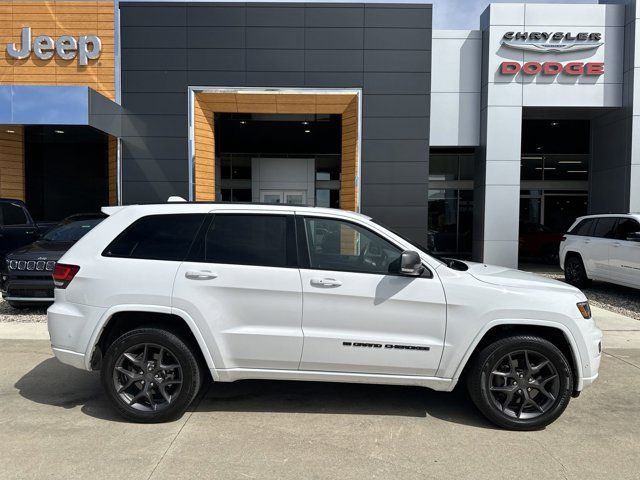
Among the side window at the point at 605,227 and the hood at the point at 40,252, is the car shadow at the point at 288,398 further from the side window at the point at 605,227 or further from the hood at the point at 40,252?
the side window at the point at 605,227

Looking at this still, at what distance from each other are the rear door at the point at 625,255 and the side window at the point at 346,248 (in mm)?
7404

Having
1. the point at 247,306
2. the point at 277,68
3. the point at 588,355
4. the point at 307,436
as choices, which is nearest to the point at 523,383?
the point at 588,355

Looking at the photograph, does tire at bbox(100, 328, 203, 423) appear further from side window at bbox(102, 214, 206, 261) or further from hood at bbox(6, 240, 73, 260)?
hood at bbox(6, 240, 73, 260)

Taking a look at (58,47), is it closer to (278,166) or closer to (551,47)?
(278,166)

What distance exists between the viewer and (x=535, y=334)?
3.90m

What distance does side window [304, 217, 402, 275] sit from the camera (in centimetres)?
392

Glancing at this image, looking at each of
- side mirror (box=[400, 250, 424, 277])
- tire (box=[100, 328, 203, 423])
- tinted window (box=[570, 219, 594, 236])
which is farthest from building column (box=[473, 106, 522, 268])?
tire (box=[100, 328, 203, 423])

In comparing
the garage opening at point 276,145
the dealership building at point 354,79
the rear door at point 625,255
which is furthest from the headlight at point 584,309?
the garage opening at point 276,145

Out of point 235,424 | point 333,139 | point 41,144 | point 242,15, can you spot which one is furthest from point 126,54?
point 235,424

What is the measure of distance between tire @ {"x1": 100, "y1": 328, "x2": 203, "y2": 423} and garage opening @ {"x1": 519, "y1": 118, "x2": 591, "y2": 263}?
1562cm

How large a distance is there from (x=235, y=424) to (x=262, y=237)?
5.17ft

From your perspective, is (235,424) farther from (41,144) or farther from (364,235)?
(41,144)

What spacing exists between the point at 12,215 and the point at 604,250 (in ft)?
40.9

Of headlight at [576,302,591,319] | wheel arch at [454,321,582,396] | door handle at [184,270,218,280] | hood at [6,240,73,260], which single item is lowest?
wheel arch at [454,321,582,396]
